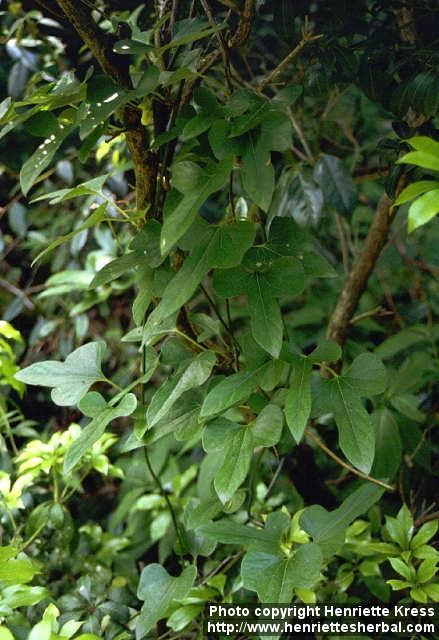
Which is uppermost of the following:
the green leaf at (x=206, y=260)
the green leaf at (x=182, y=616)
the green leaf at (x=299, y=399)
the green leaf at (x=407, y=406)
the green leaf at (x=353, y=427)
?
the green leaf at (x=206, y=260)

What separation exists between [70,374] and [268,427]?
0.25 metres

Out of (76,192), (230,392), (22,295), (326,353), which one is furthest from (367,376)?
(22,295)

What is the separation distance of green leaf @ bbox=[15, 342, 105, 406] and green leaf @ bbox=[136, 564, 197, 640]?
242 mm

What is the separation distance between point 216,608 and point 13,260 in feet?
4.17

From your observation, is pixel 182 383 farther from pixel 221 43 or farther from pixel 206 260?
pixel 221 43

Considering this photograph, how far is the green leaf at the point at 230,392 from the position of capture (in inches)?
28.9

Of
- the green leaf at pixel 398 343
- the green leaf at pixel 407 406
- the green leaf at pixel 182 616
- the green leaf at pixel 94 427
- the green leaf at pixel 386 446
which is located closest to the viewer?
the green leaf at pixel 94 427

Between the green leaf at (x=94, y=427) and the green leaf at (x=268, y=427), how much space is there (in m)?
0.14

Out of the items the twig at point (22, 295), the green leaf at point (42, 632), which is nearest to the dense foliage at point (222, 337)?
the green leaf at point (42, 632)

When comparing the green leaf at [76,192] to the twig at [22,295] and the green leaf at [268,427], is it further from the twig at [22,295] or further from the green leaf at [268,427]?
the twig at [22,295]

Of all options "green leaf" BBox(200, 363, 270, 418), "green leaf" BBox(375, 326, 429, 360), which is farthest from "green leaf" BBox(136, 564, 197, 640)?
"green leaf" BBox(375, 326, 429, 360)

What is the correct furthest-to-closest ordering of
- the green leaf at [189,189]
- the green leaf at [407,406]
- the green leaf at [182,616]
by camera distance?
1. the green leaf at [407,406]
2. the green leaf at [182,616]
3. the green leaf at [189,189]

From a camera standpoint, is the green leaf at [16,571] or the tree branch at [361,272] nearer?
the green leaf at [16,571]

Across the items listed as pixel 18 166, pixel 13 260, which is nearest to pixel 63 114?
pixel 18 166
